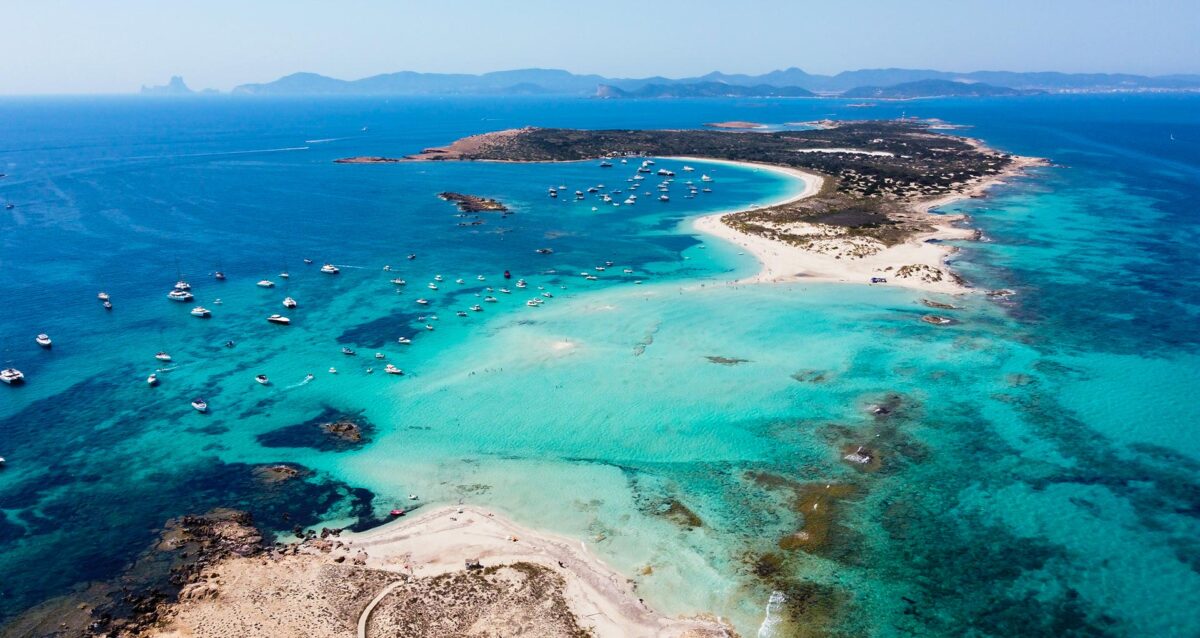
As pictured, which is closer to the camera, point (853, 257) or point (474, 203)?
point (853, 257)

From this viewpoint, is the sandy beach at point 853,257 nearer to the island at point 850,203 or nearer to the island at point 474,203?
the island at point 850,203

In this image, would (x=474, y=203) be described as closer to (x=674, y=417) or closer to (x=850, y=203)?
(x=850, y=203)

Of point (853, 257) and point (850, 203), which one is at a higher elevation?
point (850, 203)

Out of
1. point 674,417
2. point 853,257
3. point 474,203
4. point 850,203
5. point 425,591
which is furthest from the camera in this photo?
point 474,203

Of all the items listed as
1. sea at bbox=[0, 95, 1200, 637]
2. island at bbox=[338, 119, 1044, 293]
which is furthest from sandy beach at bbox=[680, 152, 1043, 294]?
sea at bbox=[0, 95, 1200, 637]

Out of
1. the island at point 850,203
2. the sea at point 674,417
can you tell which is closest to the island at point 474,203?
the sea at point 674,417

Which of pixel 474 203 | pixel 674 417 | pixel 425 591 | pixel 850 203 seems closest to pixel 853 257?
pixel 850 203
